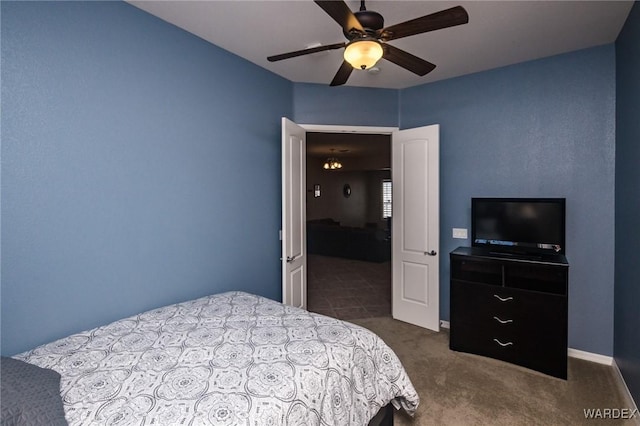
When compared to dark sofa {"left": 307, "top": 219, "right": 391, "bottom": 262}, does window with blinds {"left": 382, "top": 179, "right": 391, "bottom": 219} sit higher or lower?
higher

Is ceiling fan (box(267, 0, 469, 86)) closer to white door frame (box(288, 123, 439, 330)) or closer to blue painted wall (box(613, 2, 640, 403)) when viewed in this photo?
blue painted wall (box(613, 2, 640, 403))

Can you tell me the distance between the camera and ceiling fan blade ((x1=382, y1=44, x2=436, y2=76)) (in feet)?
6.14

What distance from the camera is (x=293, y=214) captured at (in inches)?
125

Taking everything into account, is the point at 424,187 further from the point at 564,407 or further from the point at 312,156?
the point at 312,156

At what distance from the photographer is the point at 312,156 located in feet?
30.8

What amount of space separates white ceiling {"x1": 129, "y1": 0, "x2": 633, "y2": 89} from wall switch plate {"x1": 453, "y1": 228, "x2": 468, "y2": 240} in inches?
66.9

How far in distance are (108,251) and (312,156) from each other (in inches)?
307

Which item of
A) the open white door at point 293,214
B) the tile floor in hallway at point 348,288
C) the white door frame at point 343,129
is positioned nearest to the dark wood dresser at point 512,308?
the tile floor in hallway at point 348,288

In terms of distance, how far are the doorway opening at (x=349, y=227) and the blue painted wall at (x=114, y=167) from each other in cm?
162

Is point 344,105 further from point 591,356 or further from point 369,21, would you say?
point 591,356

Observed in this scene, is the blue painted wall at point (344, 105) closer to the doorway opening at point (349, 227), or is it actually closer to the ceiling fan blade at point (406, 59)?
the doorway opening at point (349, 227)

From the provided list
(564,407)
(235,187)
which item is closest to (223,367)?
(235,187)

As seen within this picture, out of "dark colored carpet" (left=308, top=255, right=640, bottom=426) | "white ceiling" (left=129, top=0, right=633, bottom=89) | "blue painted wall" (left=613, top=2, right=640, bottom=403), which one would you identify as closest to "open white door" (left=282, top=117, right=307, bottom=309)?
"white ceiling" (left=129, top=0, right=633, bottom=89)

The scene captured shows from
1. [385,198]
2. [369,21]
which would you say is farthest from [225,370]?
[385,198]
